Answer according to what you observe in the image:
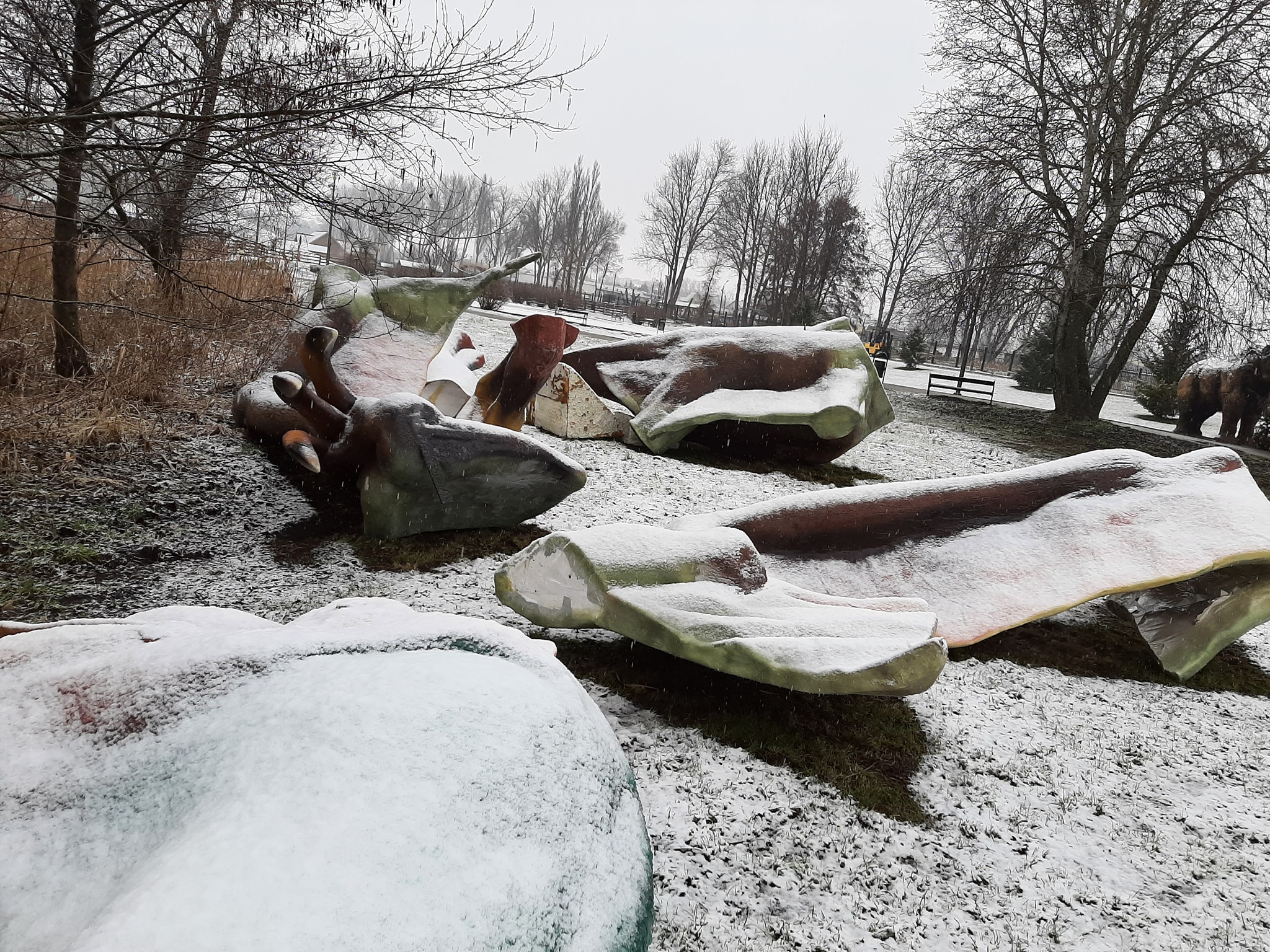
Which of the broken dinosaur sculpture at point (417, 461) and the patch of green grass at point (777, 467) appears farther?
the patch of green grass at point (777, 467)

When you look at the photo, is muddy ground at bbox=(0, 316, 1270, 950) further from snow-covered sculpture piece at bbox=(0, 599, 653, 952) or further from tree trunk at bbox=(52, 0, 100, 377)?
tree trunk at bbox=(52, 0, 100, 377)

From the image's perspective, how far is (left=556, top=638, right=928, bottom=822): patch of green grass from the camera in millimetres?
2549

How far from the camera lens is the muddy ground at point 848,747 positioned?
6.77 feet

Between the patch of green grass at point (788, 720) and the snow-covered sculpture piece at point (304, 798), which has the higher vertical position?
the snow-covered sculpture piece at point (304, 798)

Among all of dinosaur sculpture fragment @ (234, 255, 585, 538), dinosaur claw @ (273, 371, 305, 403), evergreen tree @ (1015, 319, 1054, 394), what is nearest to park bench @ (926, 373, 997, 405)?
evergreen tree @ (1015, 319, 1054, 394)

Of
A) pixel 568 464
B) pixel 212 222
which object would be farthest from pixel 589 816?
pixel 212 222

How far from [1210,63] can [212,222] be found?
14091 mm

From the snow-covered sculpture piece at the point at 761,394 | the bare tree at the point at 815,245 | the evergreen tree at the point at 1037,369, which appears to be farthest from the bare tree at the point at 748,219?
the snow-covered sculpture piece at the point at 761,394

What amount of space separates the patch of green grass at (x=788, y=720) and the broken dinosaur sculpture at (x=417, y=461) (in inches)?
43.2

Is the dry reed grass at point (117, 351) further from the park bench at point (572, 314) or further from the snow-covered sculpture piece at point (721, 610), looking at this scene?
the park bench at point (572, 314)

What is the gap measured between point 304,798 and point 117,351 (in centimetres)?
586

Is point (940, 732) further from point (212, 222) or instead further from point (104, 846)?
point (212, 222)

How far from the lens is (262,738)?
1.29 metres

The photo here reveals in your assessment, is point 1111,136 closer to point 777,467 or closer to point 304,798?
point 777,467
